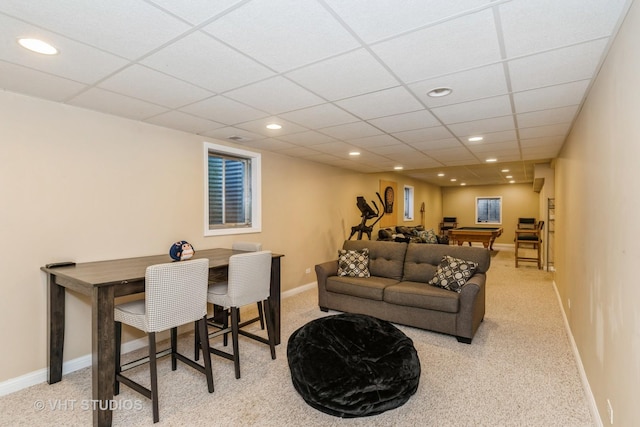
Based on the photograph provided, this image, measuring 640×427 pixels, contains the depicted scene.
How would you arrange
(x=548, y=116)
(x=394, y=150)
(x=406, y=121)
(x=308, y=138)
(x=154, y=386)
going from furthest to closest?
1. (x=394, y=150)
2. (x=308, y=138)
3. (x=406, y=121)
4. (x=548, y=116)
5. (x=154, y=386)

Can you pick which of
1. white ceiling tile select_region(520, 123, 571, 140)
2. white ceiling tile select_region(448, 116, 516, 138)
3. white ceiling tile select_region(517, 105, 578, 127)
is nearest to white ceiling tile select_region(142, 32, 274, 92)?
white ceiling tile select_region(448, 116, 516, 138)

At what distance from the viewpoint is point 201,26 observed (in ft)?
5.22

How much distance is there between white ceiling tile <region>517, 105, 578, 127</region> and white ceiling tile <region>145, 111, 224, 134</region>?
3.03 m

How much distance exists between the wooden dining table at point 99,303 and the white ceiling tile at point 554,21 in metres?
2.64

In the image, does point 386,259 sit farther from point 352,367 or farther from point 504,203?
point 504,203

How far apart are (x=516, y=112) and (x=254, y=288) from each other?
2.87 meters

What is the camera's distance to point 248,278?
2.87m

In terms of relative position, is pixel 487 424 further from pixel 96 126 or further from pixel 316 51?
pixel 96 126

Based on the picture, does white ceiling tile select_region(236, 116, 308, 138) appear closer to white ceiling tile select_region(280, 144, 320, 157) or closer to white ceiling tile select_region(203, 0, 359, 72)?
white ceiling tile select_region(280, 144, 320, 157)

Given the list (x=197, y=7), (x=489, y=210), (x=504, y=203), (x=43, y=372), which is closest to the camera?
(x=197, y=7)

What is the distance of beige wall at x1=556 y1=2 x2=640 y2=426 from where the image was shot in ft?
4.71

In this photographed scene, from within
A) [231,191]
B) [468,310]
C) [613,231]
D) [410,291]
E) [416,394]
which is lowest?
[416,394]

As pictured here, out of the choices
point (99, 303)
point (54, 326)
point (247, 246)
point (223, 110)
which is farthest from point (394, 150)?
point (54, 326)

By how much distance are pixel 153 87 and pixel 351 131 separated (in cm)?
201
